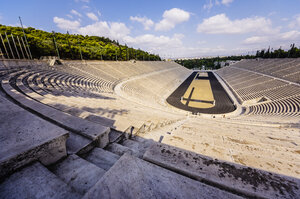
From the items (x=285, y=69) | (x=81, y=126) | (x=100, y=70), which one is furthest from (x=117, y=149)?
(x=285, y=69)

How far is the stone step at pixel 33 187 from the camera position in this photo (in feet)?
3.14

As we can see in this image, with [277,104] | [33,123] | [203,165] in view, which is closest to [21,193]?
[33,123]

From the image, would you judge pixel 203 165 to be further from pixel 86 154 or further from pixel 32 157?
pixel 32 157

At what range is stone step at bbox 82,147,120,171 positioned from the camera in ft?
5.63

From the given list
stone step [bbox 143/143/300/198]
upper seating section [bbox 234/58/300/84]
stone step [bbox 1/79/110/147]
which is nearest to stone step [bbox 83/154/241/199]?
stone step [bbox 143/143/300/198]

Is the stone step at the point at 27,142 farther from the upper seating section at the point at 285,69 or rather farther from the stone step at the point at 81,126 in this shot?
the upper seating section at the point at 285,69

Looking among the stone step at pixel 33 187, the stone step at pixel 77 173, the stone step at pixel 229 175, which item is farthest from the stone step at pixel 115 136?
the stone step at pixel 33 187

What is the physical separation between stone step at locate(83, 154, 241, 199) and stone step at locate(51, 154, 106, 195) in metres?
0.33

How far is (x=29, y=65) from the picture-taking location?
1472cm

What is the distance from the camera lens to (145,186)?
3.48ft

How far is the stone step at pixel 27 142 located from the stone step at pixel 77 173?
13 cm

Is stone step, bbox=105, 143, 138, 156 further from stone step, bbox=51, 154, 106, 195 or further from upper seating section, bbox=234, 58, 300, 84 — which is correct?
upper seating section, bbox=234, 58, 300, 84

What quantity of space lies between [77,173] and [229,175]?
1.70m

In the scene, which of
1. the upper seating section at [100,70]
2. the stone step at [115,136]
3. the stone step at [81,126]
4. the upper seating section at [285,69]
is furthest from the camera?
the upper seating section at [285,69]
